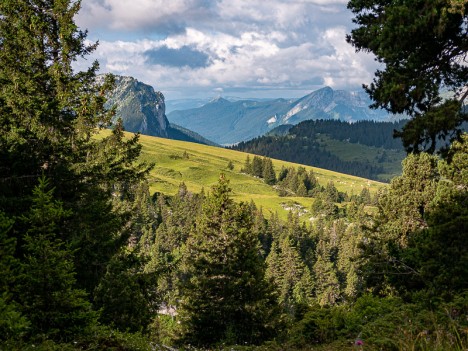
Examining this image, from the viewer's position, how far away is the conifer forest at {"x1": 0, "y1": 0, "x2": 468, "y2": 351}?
8695 mm

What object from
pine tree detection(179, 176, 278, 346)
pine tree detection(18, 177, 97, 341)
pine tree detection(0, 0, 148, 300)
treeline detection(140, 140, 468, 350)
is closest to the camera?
pine tree detection(18, 177, 97, 341)

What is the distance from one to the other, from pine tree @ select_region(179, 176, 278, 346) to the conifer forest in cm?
10

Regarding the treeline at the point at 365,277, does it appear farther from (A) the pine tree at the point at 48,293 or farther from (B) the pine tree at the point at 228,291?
(A) the pine tree at the point at 48,293

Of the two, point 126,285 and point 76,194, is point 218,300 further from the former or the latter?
point 76,194

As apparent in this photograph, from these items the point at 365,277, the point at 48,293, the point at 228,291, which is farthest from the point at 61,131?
the point at 365,277

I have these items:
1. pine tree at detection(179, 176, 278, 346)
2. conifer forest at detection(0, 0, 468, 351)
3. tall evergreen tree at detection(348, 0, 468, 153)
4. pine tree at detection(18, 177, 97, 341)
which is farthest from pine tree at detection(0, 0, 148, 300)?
tall evergreen tree at detection(348, 0, 468, 153)

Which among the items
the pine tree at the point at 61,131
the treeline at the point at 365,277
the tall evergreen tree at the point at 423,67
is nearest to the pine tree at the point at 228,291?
the treeline at the point at 365,277

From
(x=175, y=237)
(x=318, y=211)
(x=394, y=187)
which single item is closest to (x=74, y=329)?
(x=394, y=187)

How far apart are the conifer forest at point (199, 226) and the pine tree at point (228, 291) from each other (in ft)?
0.34

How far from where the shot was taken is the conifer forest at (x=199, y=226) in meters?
8.70

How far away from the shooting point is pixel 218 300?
27.3m

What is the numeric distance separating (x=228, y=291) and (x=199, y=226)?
6018mm

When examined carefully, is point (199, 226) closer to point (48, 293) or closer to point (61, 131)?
point (61, 131)

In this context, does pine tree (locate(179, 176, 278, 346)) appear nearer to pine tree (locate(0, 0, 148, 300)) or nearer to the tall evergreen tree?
pine tree (locate(0, 0, 148, 300))
